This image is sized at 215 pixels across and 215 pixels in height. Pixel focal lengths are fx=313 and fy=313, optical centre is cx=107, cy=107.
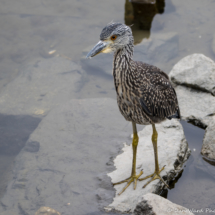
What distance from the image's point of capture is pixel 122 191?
4.82m

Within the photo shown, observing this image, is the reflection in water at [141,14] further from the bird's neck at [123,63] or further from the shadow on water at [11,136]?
the bird's neck at [123,63]

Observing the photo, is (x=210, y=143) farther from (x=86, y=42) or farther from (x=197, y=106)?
(x=86, y=42)

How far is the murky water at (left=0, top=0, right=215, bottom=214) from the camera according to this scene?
6266 millimetres

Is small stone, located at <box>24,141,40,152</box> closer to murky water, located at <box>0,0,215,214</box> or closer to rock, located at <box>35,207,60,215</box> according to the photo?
murky water, located at <box>0,0,215,214</box>

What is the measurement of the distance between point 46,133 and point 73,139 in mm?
538

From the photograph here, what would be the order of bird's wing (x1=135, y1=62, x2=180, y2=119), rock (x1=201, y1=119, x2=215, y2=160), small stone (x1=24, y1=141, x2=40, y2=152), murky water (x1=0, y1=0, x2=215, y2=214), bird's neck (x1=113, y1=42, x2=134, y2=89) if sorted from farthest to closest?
murky water (x1=0, y1=0, x2=215, y2=214)
small stone (x1=24, y1=141, x2=40, y2=152)
rock (x1=201, y1=119, x2=215, y2=160)
bird's wing (x1=135, y1=62, x2=180, y2=119)
bird's neck (x1=113, y1=42, x2=134, y2=89)

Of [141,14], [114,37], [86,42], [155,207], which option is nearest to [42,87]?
[86,42]

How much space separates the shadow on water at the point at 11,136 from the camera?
587 centimetres

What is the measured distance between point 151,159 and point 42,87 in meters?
3.50

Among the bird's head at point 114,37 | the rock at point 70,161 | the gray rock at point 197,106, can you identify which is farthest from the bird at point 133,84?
the gray rock at point 197,106

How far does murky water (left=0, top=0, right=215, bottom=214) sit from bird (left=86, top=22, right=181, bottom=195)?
1500 millimetres

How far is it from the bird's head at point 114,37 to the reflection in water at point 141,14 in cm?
517

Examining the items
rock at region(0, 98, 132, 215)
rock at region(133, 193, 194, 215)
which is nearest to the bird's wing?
rock at region(133, 193, 194, 215)

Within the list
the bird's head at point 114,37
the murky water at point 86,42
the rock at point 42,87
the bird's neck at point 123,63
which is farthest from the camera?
the rock at point 42,87
